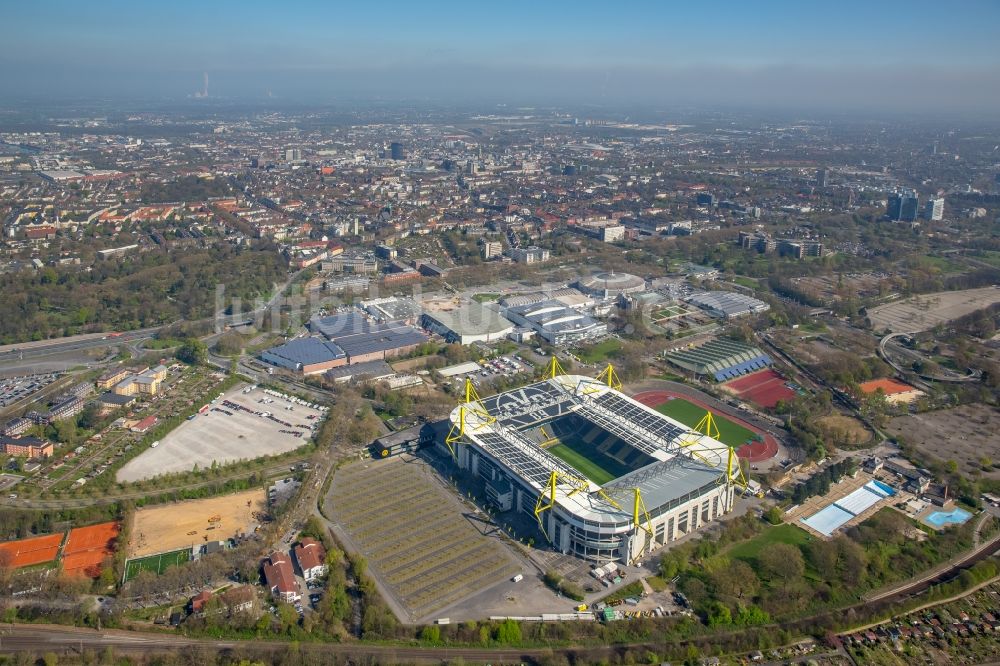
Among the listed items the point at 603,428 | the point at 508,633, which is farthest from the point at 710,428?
the point at 508,633

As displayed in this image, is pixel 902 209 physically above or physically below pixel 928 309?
above

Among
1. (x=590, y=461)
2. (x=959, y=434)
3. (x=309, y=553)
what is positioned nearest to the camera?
(x=309, y=553)

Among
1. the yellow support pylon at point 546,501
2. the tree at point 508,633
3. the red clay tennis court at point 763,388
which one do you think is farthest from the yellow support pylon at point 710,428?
the tree at point 508,633

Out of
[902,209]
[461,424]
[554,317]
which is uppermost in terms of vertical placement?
[902,209]

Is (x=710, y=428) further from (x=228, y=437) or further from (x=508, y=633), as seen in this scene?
(x=228, y=437)

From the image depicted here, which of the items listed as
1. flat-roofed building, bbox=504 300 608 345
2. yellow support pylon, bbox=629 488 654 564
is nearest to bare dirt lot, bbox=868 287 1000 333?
flat-roofed building, bbox=504 300 608 345

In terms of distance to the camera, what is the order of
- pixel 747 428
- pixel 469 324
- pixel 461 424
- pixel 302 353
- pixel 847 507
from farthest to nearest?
pixel 469 324 → pixel 302 353 → pixel 747 428 → pixel 461 424 → pixel 847 507

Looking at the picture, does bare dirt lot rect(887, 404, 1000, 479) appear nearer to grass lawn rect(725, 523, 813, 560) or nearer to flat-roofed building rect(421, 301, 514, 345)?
grass lawn rect(725, 523, 813, 560)

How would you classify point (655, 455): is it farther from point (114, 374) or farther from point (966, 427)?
point (114, 374)
